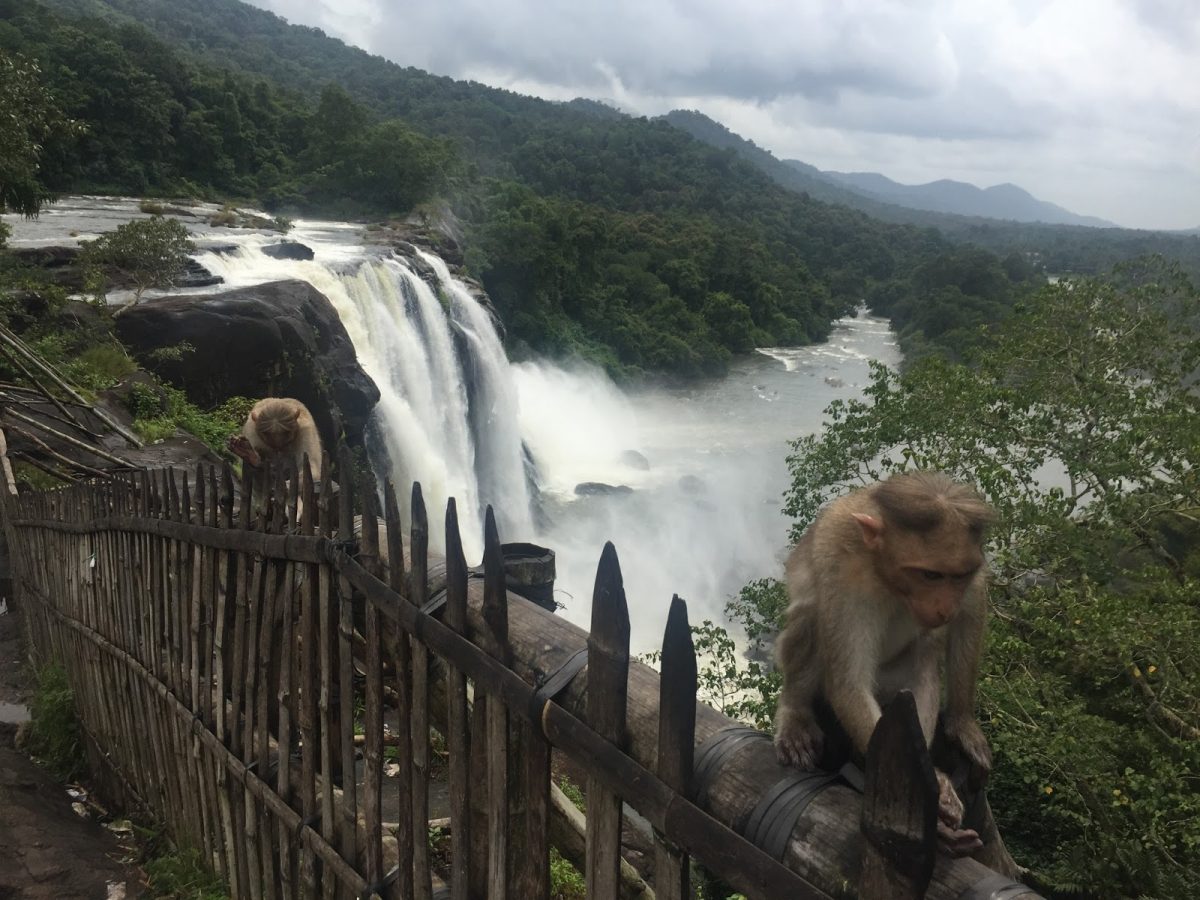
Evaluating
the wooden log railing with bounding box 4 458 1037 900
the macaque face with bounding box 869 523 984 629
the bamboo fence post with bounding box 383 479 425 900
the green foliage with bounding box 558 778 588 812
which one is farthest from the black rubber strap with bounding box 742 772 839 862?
the green foliage with bounding box 558 778 588 812

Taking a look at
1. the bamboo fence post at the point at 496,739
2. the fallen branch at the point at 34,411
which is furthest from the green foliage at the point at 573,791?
the fallen branch at the point at 34,411

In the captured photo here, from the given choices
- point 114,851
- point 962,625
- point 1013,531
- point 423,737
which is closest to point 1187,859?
point 1013,531

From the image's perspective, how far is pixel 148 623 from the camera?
452 cm

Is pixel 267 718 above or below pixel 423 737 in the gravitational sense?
below

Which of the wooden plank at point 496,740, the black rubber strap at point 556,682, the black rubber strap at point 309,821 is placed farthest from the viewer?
the black rubber strap at point 309,821

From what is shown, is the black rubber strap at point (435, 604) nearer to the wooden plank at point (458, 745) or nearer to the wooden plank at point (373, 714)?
the wooden plank at point (458, 745)

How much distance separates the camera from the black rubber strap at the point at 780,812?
1.38 m

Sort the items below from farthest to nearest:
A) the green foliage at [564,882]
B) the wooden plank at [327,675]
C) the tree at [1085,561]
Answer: the tree at [1085,561] → the green foliage at [564,882] → the wooden plank at [327,675]

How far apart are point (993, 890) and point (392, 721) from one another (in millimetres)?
4828

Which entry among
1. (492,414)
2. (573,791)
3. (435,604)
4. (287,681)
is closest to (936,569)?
(435,604)

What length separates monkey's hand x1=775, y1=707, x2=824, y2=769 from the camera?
1604mm

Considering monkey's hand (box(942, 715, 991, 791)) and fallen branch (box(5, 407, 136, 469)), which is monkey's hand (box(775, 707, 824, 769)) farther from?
fallen branch (box(5, 407, 136, 469))

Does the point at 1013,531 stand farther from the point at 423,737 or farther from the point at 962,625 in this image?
the point at 423,737

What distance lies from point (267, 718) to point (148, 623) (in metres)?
1.54
